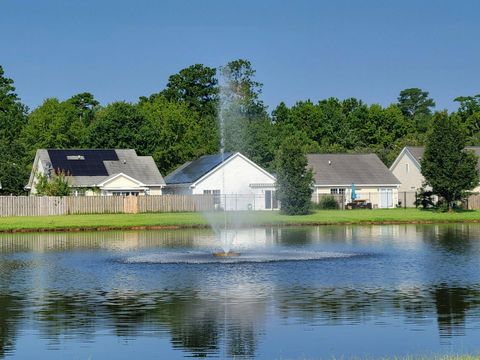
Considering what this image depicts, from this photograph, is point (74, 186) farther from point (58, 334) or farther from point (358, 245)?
point (58, 334)

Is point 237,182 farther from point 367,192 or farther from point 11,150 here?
point 11,150

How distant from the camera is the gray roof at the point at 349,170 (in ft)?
327

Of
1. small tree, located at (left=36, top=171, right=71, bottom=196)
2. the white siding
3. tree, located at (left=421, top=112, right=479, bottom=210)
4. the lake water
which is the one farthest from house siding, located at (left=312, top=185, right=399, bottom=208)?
the lake water

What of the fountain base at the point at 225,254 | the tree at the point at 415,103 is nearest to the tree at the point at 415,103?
the tree at the point at 415,103

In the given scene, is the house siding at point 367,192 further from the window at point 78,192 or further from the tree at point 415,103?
the tree at point 415,103

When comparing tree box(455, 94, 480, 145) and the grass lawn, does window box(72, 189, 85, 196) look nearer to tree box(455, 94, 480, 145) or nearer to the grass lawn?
the grass lawn

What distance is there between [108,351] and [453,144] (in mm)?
63630

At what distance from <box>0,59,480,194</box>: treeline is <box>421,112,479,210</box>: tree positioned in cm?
3968

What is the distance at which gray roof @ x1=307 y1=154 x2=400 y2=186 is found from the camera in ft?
327

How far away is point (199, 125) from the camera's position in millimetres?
144125

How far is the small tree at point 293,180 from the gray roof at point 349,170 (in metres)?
16.8

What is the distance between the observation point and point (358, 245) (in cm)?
4591

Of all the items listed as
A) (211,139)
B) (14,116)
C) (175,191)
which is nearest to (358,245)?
(175,191)

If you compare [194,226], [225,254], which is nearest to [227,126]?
[194,226]
